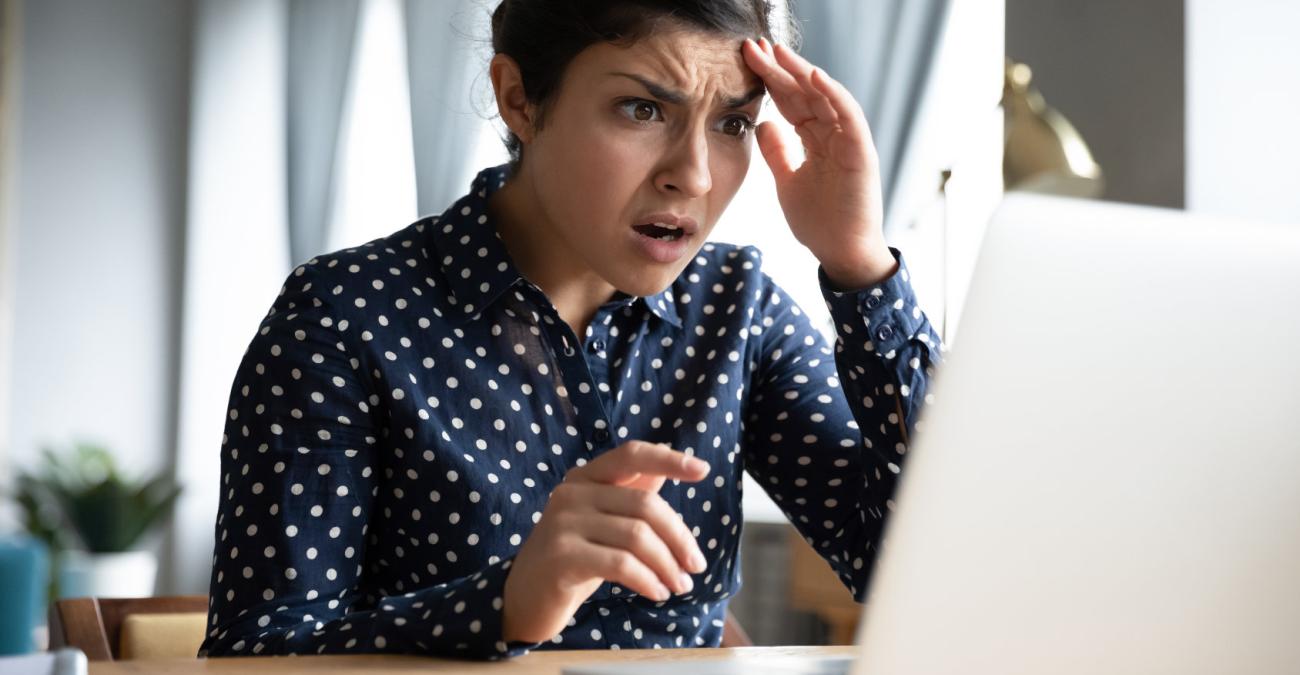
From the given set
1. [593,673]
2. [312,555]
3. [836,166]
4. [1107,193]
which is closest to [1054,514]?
[593,673]

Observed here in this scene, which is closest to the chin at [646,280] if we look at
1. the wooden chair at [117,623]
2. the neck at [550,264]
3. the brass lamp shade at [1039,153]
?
the neck at [550,264]

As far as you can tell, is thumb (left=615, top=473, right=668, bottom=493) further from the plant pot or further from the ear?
the plant pot

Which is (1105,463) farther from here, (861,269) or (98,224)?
(98,224)

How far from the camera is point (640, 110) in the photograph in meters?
1.25

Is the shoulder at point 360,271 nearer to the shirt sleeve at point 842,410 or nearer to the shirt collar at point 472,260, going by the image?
the shirt collar at point 472,260

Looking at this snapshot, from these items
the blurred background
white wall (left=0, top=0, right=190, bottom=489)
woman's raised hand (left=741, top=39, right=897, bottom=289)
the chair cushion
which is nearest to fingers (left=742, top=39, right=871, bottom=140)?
woman's raised hand (left=741, top=39, right=897, bottom=289)

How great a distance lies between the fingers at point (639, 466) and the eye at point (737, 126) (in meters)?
0.58

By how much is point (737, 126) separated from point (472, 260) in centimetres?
30

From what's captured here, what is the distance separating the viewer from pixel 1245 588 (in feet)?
1.69

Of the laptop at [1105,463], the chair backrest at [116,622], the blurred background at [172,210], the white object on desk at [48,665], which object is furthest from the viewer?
the blurred background at [172,210]

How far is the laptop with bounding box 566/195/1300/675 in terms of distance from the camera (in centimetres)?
46

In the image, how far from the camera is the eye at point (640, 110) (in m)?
1.25

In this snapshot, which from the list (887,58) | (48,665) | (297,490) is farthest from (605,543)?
(887,58)

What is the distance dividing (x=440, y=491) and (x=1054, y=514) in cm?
82
